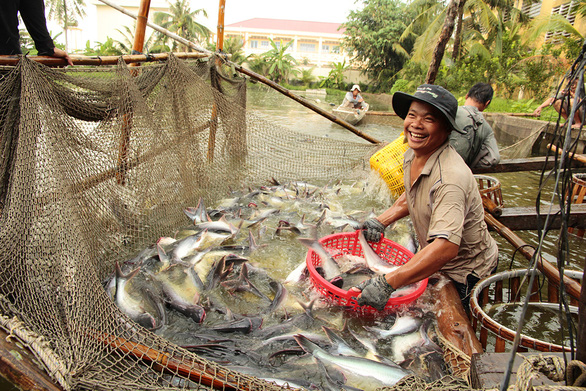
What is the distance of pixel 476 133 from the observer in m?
4.40

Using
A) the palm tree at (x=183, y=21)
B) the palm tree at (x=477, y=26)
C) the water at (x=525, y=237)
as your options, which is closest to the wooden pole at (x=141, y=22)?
the water at (x=525, y=237)

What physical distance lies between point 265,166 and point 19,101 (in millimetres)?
3585

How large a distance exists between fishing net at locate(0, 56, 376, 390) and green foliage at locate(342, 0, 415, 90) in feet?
106

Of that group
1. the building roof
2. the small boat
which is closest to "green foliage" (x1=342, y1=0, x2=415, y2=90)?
the building roof

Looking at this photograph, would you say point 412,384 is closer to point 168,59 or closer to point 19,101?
point 19,101

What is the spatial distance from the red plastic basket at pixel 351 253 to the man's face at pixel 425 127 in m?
1.05

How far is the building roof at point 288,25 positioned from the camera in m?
53.1

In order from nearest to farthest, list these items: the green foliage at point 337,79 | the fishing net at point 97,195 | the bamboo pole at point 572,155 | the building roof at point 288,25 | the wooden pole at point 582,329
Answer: the bamboo pole at point 572,155
the wooden pole at point 582,329
the fishing net at point 97,195
the green foliage at point 337,79
the building roof at point 288,25

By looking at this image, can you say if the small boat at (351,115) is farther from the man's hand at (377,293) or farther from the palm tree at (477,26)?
the man's hand at (377,293)

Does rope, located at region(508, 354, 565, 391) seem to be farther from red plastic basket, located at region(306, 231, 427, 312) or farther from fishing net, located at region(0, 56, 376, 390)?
red plastic basket, located at region(306, 231, 427, 312)

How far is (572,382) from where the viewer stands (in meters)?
1.12

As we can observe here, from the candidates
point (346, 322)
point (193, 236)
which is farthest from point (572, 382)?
point (193, 236)

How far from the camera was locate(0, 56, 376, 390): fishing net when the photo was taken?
6.10 ft

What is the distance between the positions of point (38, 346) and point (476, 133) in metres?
4.66
